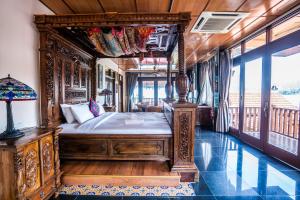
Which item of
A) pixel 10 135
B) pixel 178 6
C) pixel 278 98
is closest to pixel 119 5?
pixel 178 6

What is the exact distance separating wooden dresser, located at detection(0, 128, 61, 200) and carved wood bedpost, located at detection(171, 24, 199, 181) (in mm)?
1535

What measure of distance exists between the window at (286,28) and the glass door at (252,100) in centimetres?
61

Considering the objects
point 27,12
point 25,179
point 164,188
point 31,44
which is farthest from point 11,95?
point 164,188

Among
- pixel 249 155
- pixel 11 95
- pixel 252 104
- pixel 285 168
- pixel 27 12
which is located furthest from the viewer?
pixel 252 104

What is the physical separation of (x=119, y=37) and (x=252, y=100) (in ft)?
12.3

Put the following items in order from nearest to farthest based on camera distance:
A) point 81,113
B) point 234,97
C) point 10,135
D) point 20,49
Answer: point 10,135 < point 20,49 < point 81,113 < point 234,97

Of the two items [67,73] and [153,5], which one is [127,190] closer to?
[67,73]

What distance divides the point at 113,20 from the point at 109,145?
1.77 metres

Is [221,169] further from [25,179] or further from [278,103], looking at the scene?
[25,179]

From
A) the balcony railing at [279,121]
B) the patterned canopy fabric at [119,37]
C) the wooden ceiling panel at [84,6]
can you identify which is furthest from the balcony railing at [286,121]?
the wooden ceiling panel at [84,6]

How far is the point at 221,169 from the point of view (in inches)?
112

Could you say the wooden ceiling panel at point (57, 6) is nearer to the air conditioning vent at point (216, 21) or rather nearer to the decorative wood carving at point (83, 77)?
Result: the decorative wood carving at point (83, 77)

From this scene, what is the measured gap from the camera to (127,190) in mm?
2262

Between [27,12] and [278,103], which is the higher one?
[27,12]
